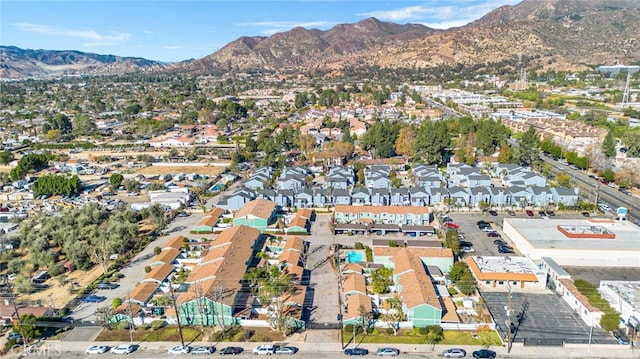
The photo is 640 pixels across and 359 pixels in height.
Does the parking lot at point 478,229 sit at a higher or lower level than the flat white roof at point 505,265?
lower

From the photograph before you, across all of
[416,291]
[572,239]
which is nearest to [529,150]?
[572,239]

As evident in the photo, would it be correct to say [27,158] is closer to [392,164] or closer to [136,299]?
[136,299]

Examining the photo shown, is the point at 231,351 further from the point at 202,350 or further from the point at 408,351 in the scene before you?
the point at 408,351

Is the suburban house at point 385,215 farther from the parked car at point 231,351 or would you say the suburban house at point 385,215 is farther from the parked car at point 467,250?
the parked car at point 231,351

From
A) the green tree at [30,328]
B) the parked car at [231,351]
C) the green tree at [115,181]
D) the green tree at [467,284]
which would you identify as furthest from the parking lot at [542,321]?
the green tree at [115,181]

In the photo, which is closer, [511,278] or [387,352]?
[387,352]

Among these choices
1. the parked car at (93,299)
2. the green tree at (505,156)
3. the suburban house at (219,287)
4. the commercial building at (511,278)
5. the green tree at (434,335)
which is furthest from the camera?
the green tree at (505,156)
